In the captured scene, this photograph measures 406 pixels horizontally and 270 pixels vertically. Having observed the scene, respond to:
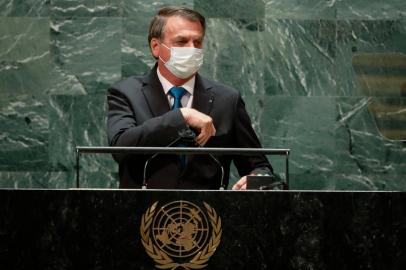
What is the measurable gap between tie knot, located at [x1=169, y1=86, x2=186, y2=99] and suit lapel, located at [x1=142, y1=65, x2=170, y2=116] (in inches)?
1.9

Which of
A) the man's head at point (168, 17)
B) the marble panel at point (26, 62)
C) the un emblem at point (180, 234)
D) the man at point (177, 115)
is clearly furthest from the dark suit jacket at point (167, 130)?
→ the marble panel at point (26, 62)

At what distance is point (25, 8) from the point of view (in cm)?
649

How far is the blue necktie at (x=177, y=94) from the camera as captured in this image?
15.2 feet

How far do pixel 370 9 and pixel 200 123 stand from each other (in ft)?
9.37

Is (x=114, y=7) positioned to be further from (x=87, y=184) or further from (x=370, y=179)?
(x=370, y=179)

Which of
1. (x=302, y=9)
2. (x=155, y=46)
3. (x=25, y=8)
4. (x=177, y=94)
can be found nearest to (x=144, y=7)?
(x=25, y=8)

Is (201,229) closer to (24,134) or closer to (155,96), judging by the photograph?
(155,96)

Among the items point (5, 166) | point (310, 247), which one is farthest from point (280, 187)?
point (5, 166)

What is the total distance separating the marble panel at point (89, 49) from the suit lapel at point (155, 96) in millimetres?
1771

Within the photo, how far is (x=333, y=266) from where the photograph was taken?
3.25m

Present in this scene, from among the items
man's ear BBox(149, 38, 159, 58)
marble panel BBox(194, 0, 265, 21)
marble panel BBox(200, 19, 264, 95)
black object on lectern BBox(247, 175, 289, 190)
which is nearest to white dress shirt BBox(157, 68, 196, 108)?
man's ear BBox(149, 38, 159, 58)

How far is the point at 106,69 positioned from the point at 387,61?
83.1 inches

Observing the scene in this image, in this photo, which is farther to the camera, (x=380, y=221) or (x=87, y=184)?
(x=87, y=184)

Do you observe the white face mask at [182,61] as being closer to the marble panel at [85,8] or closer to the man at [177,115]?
the man at [177,115]
